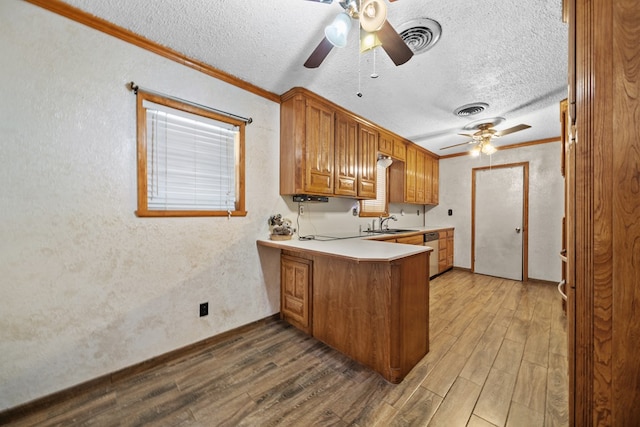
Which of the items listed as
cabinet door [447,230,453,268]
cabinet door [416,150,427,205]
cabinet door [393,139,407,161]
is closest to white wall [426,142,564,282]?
cabinet door [416,150,427,205]

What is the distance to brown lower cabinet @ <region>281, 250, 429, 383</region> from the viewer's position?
5.45 ft

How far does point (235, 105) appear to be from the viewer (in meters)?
2.27

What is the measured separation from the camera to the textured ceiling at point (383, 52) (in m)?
1.45

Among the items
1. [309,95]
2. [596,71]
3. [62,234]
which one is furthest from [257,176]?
[596,71]

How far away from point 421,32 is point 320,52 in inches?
30.2

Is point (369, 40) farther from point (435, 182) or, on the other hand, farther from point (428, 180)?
point (435, 182)

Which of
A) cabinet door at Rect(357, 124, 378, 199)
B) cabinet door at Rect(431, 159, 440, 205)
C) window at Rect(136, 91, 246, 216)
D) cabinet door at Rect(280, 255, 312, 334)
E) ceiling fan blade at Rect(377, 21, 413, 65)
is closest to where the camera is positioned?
ceiling fan blade at Rect(377, 21, 413, 65)

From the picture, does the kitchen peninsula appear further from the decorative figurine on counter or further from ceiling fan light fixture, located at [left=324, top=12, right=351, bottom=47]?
ceiling fan light fixture, located at [left=324, top=12, right=351, bottom=47]

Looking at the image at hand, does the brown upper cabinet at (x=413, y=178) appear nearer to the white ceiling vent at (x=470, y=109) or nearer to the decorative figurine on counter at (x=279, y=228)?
the white ceiling vent at (x=470, y=109)

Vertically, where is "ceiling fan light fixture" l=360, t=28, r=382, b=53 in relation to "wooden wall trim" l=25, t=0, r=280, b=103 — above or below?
below

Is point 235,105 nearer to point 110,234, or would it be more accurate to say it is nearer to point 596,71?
point 110,234

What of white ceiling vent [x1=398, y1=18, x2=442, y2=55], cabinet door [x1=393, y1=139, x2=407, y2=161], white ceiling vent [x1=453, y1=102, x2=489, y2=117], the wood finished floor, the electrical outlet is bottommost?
the wood finished floor

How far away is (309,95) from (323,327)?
2.27 metres

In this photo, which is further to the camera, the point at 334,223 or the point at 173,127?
the point at 334,223
